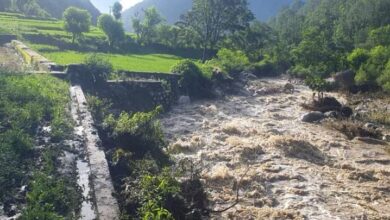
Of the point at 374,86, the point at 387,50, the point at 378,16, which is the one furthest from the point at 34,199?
the point at 378,16

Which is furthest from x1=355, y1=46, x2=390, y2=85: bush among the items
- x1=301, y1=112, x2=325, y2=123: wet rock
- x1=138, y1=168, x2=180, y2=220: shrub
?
x1=138, y1=168, x2=180, y2=220: shrub

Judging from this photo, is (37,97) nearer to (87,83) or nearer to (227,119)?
(87,83)

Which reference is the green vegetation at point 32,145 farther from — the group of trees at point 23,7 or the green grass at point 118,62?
the group of trees at point 23,7

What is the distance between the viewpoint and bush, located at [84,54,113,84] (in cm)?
1864

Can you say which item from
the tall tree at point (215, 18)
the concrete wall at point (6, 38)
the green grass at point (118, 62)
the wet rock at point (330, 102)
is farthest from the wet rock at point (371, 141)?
the concrete wall at point (6, 38)

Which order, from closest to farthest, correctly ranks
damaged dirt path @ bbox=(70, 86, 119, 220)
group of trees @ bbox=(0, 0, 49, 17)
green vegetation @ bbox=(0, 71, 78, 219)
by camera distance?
green vegetation @ bbox=(0, 71, 78, 219) < damaged dirt path @ bbox=(70, 86, 119, 220) < group of trees @ bbox=(0, 0, 49, 17)

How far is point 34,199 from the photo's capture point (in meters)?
6.36

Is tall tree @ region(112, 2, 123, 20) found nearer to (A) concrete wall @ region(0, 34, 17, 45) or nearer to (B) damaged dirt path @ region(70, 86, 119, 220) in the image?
(A) concrete wall @ region(0, 34, 17, 45)

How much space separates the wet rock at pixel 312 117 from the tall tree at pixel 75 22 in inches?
820

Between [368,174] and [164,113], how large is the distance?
9459 millimetres

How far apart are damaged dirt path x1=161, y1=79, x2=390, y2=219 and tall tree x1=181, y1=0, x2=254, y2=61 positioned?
17.5 metres

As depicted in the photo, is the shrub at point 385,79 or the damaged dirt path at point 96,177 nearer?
the damaged dirt path at point 96,177

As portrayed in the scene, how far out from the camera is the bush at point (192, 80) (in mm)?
22297

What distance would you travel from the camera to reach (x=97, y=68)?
61.7 ft
